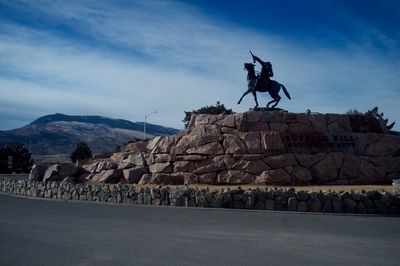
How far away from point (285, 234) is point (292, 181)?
10169 millimetres

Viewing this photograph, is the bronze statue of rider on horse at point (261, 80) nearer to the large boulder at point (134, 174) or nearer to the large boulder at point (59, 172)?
the large boulder at point (134, 174)

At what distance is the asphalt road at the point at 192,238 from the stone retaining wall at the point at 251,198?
70cm

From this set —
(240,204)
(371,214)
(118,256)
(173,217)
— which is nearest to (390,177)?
(371,214)

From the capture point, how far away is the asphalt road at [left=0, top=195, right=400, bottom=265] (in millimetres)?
7767

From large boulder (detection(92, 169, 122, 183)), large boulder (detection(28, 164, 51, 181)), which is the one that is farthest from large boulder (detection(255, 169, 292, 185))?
large boulder (detection(28, 164, 51, 181))

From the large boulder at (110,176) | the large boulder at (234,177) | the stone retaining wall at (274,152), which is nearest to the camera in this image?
the large boulder at (234,177)

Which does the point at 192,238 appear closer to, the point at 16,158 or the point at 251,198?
the point at 251,198

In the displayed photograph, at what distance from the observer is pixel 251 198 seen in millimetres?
15648

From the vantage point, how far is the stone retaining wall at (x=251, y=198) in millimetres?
14664

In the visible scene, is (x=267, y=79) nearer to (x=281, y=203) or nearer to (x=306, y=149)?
(x=306, y=149)

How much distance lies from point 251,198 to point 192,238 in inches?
244

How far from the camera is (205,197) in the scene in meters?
16.0

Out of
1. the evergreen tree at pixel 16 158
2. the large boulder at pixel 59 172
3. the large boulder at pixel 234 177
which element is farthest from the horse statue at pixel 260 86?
the evergreen tree at pixel 16 158

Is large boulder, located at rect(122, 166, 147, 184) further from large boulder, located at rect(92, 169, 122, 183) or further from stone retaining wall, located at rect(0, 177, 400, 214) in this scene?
stone retaining wall, located at rect(0, 177, 400, 214)
